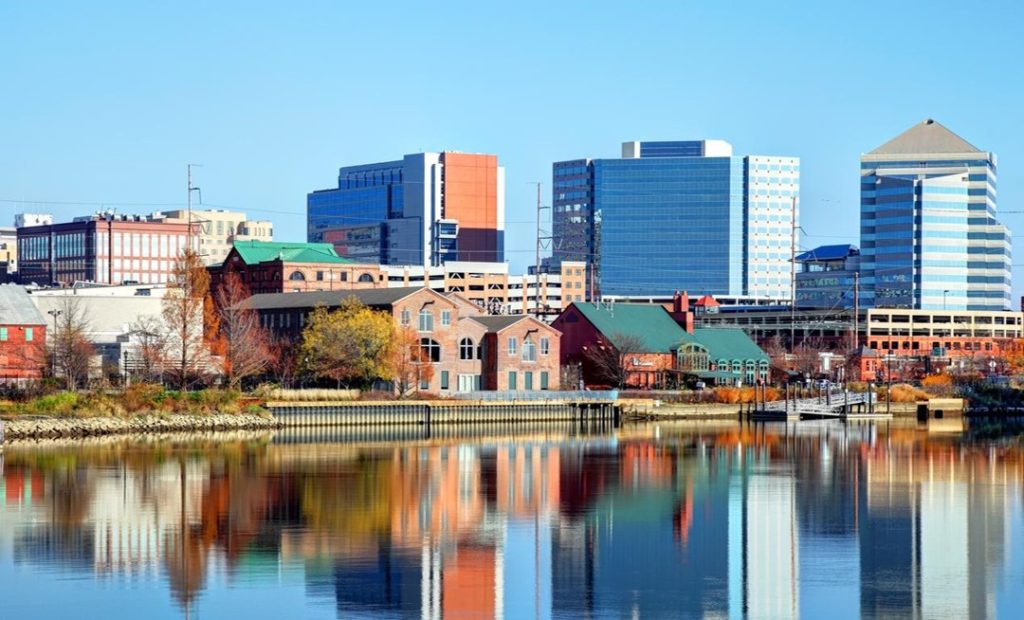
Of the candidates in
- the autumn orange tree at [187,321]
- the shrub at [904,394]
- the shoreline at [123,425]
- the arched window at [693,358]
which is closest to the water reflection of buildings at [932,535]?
the shoreline at [123,425]

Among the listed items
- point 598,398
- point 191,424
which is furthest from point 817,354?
point 191,424

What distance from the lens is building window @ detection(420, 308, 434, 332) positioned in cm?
9994

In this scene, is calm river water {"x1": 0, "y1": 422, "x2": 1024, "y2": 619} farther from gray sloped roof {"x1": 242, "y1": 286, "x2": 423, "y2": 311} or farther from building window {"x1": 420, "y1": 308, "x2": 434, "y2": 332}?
gray sloped roof {"x1": 242, "y1": 286, "x2": 423, "y2": 311}

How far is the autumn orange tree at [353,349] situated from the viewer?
94375 mm

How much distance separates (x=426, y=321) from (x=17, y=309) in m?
24.0

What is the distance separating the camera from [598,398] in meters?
99.4

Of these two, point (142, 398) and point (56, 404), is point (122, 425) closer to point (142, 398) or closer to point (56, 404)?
point (56, 404)

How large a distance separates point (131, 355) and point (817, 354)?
213ft

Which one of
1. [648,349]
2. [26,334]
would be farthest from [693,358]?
[26,334]

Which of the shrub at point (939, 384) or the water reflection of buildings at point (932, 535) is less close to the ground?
the shrub at point (939, 384)

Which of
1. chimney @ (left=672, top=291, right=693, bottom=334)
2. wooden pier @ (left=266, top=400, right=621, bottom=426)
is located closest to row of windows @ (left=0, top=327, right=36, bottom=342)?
wooden pier @ (left=266, top=400, right=621, bottom=426)

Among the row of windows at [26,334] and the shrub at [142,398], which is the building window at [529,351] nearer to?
the row of windows at [26,334]

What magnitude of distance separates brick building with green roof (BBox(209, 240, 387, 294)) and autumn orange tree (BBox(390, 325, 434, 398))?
36.2 m

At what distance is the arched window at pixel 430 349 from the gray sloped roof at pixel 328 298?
3036 millimetres
